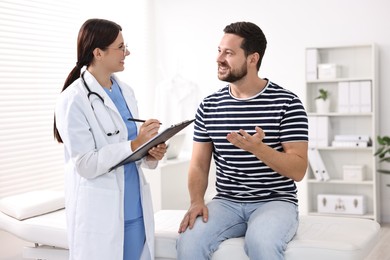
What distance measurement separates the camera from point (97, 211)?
2.13 m

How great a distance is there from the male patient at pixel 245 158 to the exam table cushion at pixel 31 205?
100cm

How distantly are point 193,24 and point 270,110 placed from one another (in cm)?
339

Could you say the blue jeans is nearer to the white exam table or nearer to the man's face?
the white exam table

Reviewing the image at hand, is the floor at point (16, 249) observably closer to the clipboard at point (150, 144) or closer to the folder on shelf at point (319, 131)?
the folder on shelf at point (319, 131)

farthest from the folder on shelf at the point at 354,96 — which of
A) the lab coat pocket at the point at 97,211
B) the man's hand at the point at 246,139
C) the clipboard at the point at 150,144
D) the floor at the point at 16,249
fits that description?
the lab coat pocket at the point at 97,211

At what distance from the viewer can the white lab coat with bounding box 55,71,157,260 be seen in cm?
211

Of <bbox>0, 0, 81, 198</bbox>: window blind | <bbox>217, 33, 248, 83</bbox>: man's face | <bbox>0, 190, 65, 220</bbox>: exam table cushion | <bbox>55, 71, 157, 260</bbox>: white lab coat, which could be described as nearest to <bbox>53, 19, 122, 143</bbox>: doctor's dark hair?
<bbox>55, 71, 157, 260</bbox>: white lab coat

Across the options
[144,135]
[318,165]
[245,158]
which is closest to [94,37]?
[144,135]

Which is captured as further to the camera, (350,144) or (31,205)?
(350,144)

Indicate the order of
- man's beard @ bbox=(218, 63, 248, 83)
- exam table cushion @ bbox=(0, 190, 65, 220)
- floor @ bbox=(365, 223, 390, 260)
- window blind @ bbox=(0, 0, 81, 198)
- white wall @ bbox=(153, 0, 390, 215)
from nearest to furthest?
man's beard @ bbox=(218, 63, 248, 83)
exam table cushion @ bbox=(0, 190, 65, 220)
floor @ bbox=(365, 223, 390, 260)
window blind @ bbox=(0, 0, 81, 198)
white wall @ bbox=(153, 0, 390, 215)

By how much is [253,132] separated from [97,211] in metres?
0.71

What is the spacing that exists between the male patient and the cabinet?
2568 mm

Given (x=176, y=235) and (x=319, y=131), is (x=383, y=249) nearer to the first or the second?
(x=319, y=131)

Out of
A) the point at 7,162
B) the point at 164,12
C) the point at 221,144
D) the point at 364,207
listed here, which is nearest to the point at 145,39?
the point at 164,12
